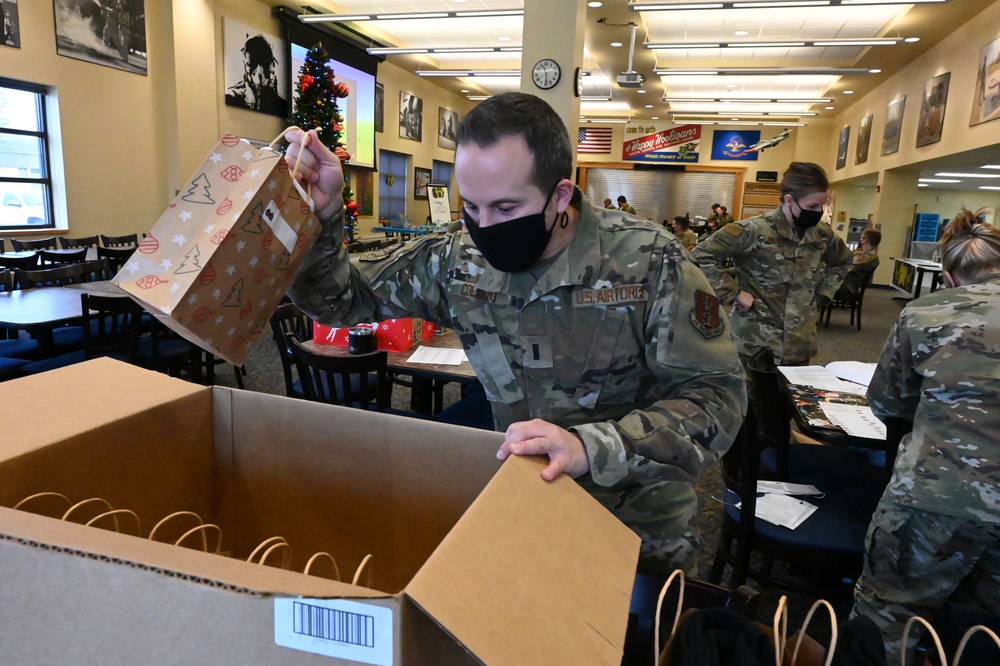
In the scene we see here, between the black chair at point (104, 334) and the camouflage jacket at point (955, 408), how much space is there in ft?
12.0

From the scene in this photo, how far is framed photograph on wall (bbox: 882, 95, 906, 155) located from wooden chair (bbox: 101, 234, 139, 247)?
12499mm

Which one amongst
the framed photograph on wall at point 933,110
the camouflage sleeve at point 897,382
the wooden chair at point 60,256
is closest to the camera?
the camouflage sleeve at point 897,382

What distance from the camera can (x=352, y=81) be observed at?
37.3 feet

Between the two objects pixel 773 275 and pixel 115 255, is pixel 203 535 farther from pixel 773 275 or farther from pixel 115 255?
pixel 115 255

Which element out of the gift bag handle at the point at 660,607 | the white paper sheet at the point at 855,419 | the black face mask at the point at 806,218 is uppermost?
the black face mask at the point at 806,218

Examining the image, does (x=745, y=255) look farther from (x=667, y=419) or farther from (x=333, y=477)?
(x=333, y=477)

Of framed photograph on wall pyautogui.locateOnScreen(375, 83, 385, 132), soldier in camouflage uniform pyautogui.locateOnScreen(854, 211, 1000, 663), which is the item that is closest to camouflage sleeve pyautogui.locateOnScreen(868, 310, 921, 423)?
soldier in camouflage uniform pyautogui.locateOnScreen(854, 211, 1000, 663)

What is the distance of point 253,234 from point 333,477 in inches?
14.8

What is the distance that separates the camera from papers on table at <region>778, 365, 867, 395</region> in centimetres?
266

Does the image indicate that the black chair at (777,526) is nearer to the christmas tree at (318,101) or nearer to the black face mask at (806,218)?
the black face mask at (806,218)

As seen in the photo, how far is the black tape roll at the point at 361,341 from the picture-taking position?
2959mm

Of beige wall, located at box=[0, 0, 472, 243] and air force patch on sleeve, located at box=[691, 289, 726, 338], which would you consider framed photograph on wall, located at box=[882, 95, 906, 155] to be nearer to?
beige wall, located at box=[0, 0, 472, 243]

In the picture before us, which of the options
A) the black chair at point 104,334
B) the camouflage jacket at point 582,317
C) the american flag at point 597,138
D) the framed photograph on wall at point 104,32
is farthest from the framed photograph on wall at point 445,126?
the camouflage jacket at point 582,317

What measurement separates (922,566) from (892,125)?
498 inches
